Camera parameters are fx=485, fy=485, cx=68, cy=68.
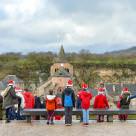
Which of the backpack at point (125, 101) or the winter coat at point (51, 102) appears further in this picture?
the backpack at point (125, 101)

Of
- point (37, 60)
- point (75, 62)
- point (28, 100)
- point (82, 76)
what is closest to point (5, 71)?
point (37, 60)

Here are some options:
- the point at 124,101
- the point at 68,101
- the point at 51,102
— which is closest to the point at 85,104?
the point at 68,101

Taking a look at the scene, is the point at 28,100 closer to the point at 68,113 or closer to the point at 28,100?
the point at 28,100

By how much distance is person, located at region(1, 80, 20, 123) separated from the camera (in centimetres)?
2056

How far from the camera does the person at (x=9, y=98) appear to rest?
67.5 ft

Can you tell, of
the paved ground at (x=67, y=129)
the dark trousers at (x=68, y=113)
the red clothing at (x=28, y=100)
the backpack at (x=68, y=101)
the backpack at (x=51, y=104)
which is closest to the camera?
the paved ground at (x=67, y=129)

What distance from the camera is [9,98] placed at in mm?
20766

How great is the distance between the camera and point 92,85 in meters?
98.1

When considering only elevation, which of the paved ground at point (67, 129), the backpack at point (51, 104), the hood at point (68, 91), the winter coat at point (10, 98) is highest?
the hood at point (68, 91)

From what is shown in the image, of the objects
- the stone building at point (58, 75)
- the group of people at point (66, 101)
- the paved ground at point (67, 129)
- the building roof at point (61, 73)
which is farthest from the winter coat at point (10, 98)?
the building roof at point (61, 73)

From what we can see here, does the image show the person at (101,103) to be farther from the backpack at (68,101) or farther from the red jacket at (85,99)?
the backpack at (68,101)

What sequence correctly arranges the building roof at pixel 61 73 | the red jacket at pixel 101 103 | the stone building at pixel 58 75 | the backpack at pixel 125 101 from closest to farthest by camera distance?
1. the red jacket at pixel 101 103
2. the backpack at pixel 125 101
3. the stone building at pixel 58 75
4. the building roof at pixel 61 73

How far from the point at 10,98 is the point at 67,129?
3249 millimetres

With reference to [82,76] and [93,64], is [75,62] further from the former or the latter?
[82,76]
